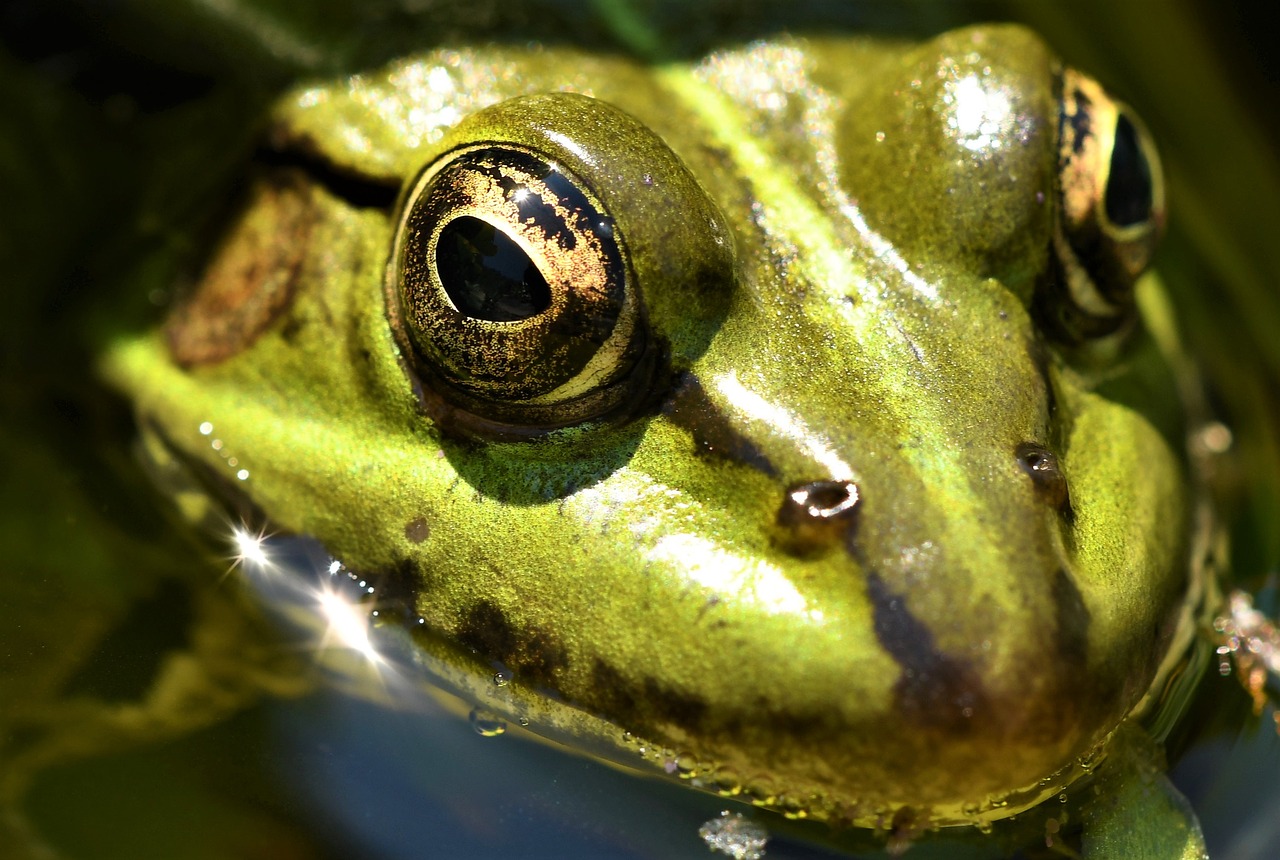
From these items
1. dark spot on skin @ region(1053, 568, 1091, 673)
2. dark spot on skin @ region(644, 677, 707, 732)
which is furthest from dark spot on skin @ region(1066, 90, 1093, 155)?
dark spot on skin @ region(644, 677, 707, 732)

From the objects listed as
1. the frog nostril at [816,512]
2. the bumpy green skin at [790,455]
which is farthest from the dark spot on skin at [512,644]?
the frog nostril at [816,512]

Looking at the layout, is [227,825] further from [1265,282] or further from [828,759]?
[1265,282]

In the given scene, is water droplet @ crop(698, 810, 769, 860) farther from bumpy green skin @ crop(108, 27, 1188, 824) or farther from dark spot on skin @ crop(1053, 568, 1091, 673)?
dark spot on skin @ crop(1053, 568, 1091, 673)

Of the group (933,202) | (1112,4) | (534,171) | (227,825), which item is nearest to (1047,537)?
(933,202)

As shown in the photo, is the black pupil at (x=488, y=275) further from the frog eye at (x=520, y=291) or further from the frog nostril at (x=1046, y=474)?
the frog nostril at (x=1046, y=474)

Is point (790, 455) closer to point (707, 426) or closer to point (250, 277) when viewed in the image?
point (707, 426)

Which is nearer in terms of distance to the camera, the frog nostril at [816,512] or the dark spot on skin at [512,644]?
the frog nostril at [816,512]
